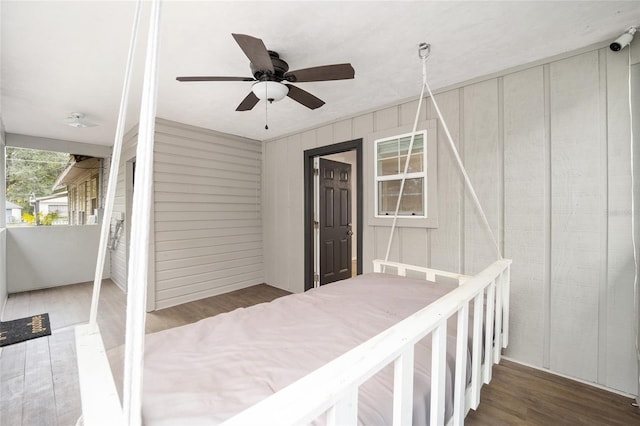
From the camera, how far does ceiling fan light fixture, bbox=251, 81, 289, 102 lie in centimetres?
206

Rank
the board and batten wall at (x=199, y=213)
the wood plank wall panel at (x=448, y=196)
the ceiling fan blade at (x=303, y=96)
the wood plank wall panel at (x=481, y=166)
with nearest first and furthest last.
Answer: the ceiling fan blade at (x=303, y=96), the wood plank wall panel at (x=481, y=166), the wood plank wall panel at (x=448, y=196), the board and batten wall at (x=199, y=213)

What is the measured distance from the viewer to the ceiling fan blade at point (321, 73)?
188 cm

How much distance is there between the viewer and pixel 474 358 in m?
1.46

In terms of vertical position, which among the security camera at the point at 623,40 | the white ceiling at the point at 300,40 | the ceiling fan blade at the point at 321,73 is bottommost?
the ceiling fan blade at the point at 321,73

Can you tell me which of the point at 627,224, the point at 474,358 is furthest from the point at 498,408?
the point at 627,224

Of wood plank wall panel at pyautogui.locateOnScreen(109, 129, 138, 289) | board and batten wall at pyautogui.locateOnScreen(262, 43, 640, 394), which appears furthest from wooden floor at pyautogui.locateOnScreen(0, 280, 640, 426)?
wood plank wall panel at pyautogui.locateOnScreen(109, 129, 138, 289)

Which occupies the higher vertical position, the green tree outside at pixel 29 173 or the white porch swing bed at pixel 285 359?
the green tree outside at pixel 29 173

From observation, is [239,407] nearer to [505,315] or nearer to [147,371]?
[147,371]

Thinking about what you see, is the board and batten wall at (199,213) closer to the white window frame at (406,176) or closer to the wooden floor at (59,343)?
the wooden floor at (59,343)

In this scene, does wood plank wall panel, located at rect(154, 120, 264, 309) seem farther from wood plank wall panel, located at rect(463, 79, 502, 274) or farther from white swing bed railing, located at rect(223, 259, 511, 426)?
white swing bed railing, located at rect(223, 259, 511, 426)

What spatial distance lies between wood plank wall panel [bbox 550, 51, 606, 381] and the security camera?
12 cm

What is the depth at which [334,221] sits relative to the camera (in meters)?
4.57

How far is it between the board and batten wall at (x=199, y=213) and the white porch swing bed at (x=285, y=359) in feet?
8.85

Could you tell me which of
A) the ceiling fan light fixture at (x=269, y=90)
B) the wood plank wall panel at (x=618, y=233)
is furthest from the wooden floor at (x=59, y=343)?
the wood plank wall panel at (x=618, y=233)
